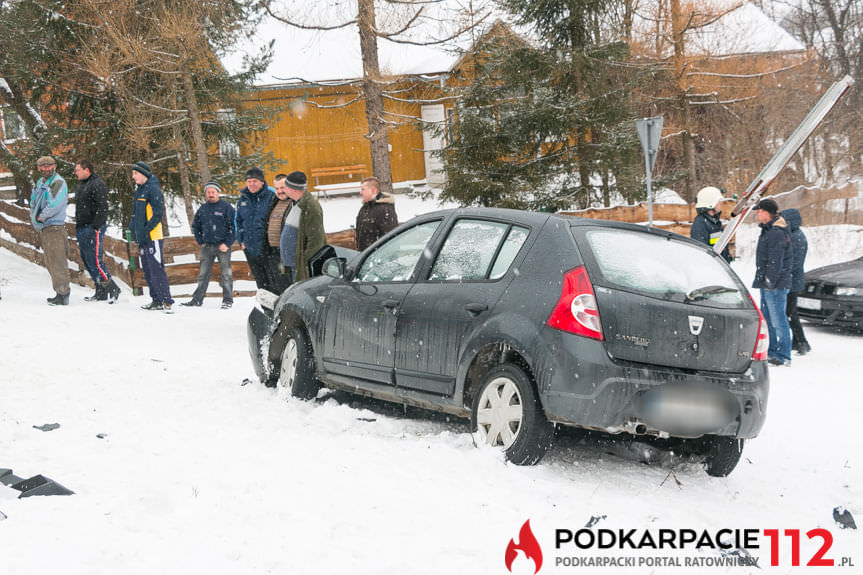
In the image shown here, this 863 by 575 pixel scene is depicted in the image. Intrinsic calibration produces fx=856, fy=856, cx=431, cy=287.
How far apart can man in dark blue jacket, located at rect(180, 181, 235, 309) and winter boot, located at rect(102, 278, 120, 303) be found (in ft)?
3.54

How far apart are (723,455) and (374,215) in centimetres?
578

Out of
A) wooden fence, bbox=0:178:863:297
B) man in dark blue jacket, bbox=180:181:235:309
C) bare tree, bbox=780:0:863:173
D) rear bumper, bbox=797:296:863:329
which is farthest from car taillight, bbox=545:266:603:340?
bare tree, bbox=780:0:863:173

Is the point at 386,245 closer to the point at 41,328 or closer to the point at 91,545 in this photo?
the point at 91,545

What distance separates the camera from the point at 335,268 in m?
6.44

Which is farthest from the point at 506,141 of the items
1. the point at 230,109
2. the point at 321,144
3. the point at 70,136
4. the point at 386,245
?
the point at 321,144

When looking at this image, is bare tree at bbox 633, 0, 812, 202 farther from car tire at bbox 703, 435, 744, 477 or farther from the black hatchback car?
car tire at bbox 703, 435, 744, 477

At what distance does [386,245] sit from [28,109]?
62.3 feet

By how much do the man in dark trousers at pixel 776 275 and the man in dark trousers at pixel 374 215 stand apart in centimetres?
416

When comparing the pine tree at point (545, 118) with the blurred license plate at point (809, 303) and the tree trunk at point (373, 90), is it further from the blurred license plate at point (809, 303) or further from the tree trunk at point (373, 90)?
the blurred license plate at point (809, 303)

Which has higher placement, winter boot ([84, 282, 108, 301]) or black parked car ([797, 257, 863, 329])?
winter boot ([84, 282, 108, 301])

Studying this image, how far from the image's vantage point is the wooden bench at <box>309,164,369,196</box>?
107ft

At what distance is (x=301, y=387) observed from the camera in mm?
6598

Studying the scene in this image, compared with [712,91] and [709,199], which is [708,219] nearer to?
[709,199]

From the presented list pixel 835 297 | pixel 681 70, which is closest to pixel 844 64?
pixel 681 70
